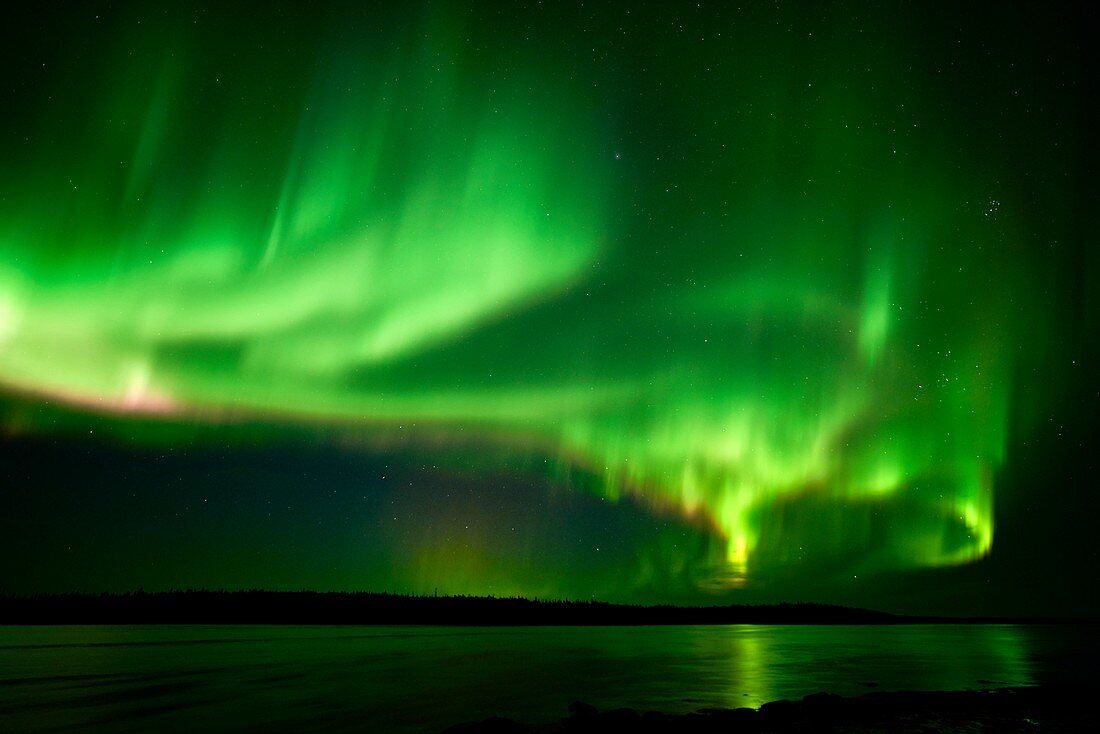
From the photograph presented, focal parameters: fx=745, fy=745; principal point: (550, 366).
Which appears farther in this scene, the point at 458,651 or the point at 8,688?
the point at 458,651

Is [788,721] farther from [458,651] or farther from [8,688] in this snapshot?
[458,651]

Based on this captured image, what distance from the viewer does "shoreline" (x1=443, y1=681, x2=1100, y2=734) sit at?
17453 mm

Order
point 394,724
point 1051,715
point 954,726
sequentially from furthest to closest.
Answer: point 394,724 → point 1051,715 → point 954,726

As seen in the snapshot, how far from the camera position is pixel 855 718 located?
1922cm

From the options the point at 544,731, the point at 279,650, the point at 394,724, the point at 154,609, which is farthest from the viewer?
the point at 154,609

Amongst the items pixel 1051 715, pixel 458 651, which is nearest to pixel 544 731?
pixel 1051 715

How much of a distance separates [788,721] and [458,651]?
1708 inches

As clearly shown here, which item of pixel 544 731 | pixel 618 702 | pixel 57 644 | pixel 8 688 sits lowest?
pixel 57 644

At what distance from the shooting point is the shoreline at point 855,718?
687 inches

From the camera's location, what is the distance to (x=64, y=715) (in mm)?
23625

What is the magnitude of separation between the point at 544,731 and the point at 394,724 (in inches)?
279

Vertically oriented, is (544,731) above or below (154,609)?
above

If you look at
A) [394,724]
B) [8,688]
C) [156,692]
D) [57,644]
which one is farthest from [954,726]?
[57,644]

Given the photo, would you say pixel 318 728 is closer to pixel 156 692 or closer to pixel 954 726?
pixel 156 692
